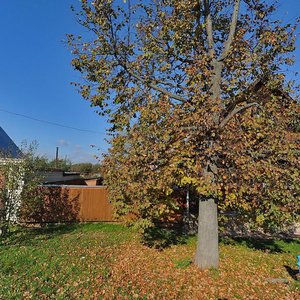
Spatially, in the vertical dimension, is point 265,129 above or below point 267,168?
above

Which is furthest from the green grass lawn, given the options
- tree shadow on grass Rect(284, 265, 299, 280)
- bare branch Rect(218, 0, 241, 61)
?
bare branch Rect(218, 0, 241, 61)

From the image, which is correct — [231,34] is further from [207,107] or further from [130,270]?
[130,270]

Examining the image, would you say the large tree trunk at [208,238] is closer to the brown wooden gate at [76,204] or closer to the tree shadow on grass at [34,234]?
the tree shadow on grass at [34,234]

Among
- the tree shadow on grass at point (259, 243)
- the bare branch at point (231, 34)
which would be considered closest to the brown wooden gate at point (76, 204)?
the tree shadow on grass at point (259, 243)

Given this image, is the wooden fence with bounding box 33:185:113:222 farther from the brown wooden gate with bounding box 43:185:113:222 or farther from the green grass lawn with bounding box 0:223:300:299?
the green grass lawn with bounding box 0:223:300:299

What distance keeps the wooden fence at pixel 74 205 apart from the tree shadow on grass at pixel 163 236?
2615 mm

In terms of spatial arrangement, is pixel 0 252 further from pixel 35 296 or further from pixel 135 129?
pixel 135 129

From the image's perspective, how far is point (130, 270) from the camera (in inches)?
244

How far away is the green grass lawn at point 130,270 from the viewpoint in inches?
198

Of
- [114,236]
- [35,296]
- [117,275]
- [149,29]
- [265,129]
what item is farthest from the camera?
[114,236]

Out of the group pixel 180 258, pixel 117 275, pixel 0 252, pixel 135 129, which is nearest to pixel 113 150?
pixel 135 129

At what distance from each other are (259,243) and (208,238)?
4.11 metres

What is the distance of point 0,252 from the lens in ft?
23.2

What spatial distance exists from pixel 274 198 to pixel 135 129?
11.7 ft
